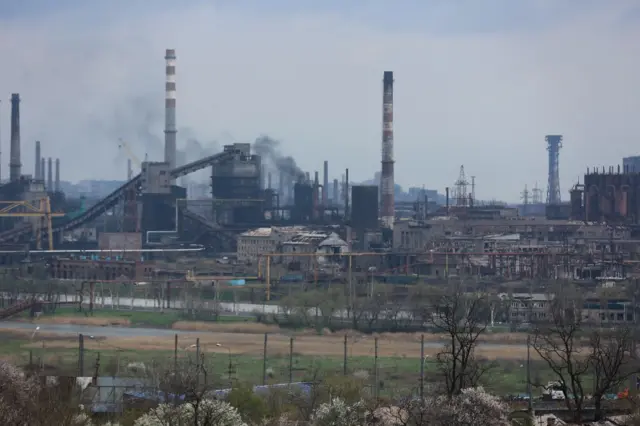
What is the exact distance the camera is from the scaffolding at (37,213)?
48.2m

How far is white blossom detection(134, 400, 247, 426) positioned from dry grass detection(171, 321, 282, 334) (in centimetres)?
1384

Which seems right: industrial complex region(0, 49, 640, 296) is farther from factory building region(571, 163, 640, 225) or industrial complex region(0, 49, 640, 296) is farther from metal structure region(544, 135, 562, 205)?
metal structure region(544, 135, 562, 205)

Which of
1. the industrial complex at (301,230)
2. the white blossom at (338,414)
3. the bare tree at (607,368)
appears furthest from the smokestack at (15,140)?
the white blossom at (338,414)

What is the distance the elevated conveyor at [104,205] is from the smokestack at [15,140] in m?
8.45

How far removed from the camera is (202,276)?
38844mm

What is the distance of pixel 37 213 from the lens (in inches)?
1954

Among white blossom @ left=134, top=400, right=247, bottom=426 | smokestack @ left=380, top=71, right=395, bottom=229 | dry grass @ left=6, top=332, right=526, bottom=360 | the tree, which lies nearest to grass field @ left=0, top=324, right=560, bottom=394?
dry grass @ left=6, top=332, right=526, bottom=360

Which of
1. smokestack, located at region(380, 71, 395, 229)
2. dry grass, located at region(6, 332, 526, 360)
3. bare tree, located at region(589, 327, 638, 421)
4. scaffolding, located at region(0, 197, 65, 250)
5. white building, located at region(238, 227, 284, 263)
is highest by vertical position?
smokestack, located at region(380, 71, 395, 229)

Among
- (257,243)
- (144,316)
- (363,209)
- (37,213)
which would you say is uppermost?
(363,209)

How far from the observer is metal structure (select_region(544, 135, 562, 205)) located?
83.8 meters

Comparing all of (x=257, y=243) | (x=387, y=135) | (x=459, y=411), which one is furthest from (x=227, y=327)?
(x=387, y=135)

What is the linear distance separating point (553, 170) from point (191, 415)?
7880 cm

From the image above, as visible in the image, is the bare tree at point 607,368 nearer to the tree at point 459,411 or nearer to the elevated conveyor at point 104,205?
the tree at point 459,411

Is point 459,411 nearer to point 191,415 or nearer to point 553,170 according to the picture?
point 191,415
